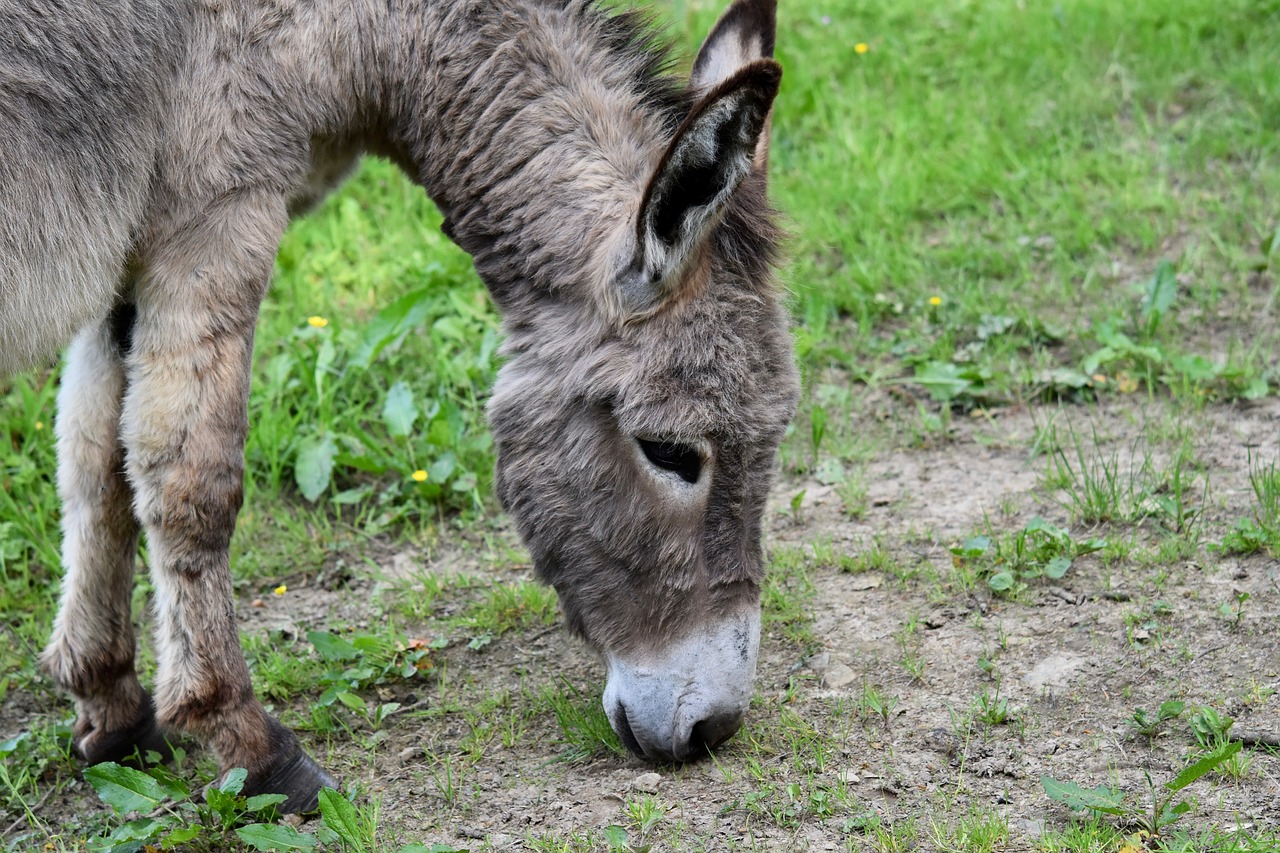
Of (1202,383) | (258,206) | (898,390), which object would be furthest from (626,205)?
(1202,383)

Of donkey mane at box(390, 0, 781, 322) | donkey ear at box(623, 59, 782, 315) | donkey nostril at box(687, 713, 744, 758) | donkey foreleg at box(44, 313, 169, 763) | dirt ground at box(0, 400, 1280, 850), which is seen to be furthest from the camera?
donkey foreleg at box(44, 313, 169, 763)

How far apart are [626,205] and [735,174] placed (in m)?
0.42

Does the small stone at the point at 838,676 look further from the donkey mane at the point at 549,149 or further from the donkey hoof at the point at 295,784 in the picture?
the donkey hoof at the point at 295,784

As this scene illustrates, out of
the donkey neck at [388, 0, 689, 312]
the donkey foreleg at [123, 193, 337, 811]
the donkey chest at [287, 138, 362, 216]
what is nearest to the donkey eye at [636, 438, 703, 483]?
the donkey neck at [388, 0, 689, 312]

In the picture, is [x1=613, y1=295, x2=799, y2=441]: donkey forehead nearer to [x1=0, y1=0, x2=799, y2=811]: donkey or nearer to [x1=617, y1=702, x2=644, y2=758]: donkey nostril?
[x1=0, y1=0, x2=799, y2=811]: donkey

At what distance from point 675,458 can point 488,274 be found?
0.78m

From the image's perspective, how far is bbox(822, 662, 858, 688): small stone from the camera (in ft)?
11.5

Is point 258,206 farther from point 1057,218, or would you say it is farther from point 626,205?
point 1057,218

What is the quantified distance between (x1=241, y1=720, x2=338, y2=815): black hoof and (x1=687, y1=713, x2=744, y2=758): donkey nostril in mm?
992

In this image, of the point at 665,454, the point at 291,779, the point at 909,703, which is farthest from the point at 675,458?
the point at 291,779

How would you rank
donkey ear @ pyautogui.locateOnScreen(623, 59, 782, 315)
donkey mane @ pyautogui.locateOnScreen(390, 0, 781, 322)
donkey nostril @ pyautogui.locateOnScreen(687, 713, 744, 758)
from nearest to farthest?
donkey ear @ pyautogui.locateOnScreen(623, 59, 782, 315) → donkey nostril @ pyautogui.locateOnScreen(687, 713, 744, 758) → donkey mane @ pyautogui.locateOnScreen(390, 0, 781, 322)

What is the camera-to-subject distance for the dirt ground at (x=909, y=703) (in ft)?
9.72

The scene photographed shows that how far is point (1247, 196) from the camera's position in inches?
227

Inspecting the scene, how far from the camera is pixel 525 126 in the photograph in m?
3.30
